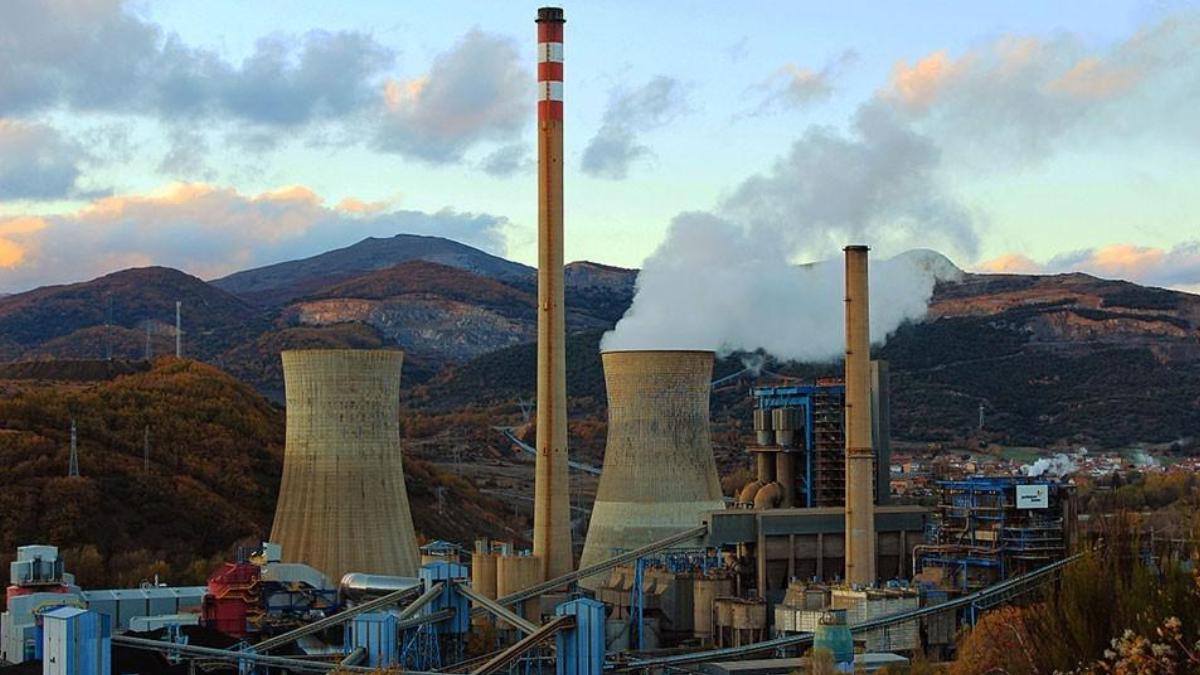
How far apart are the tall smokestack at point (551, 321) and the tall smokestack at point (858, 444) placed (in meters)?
5.51

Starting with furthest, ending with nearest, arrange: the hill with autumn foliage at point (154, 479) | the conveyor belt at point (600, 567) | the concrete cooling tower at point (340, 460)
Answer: the hill with autumn foliage at point (154, 479) → the concrete cooling tower at point (340, 460) → the conveyor belt at point (600, 567)

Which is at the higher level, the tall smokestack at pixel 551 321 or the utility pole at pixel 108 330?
the utility pole at pixel 108 330

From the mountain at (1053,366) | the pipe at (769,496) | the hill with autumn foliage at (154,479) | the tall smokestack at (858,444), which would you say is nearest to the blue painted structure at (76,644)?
the tall smokestack at (858,444)

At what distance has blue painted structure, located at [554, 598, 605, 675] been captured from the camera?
2200cm

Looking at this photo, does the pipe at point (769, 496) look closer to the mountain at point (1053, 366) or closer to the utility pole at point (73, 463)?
the utility pole at point (73, 463)

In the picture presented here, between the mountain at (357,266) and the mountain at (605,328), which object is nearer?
the mountain at (605,328)

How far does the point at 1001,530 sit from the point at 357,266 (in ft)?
492

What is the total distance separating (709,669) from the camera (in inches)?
982

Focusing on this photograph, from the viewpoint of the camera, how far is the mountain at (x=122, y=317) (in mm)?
111938

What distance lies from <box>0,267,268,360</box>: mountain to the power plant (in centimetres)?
8004

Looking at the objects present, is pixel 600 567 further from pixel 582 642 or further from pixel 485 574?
pixel 582 642

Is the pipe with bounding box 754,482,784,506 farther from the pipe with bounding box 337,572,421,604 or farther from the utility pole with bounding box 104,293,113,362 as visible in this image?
the utility pole with bounding box 104,293,113,362

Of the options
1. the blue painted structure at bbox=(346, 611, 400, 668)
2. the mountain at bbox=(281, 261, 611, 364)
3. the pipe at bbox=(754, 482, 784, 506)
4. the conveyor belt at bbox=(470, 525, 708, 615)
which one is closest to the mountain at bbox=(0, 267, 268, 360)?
the mountain at bbox=(281, 261, 611, 364)

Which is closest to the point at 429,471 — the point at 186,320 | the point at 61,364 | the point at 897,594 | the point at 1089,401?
the point at 61,364
